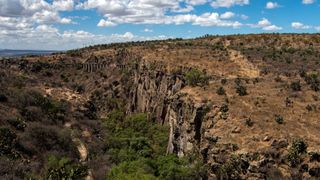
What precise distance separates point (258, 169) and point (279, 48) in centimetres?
4998

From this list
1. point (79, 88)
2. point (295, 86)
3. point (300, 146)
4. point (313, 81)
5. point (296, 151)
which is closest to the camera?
point (296, 151)

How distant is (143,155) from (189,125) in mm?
8519

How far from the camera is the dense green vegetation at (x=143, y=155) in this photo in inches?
1249

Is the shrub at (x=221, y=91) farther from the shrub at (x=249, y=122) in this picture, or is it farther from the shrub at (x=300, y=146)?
the shrub at (x=300, y=146)

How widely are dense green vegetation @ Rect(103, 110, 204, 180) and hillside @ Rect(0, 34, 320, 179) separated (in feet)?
0.48

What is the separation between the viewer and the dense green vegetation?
3173 cm

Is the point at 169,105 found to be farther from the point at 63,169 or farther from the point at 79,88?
the point at 79,88

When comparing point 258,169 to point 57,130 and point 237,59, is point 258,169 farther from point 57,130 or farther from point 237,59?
point 237,59

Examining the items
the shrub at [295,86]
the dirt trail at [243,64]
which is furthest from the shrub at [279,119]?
the dirt trail at [243,64]

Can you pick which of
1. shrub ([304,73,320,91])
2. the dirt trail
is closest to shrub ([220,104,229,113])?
shrub ([304,73,320,91])

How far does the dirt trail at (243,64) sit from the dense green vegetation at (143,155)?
13.1 m

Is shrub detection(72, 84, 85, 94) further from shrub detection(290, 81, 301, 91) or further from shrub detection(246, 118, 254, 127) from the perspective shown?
shrub detection(246, 118, 254, 127)

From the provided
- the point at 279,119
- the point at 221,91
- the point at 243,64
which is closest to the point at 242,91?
the point at 221,91

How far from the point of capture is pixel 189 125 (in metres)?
38.2
